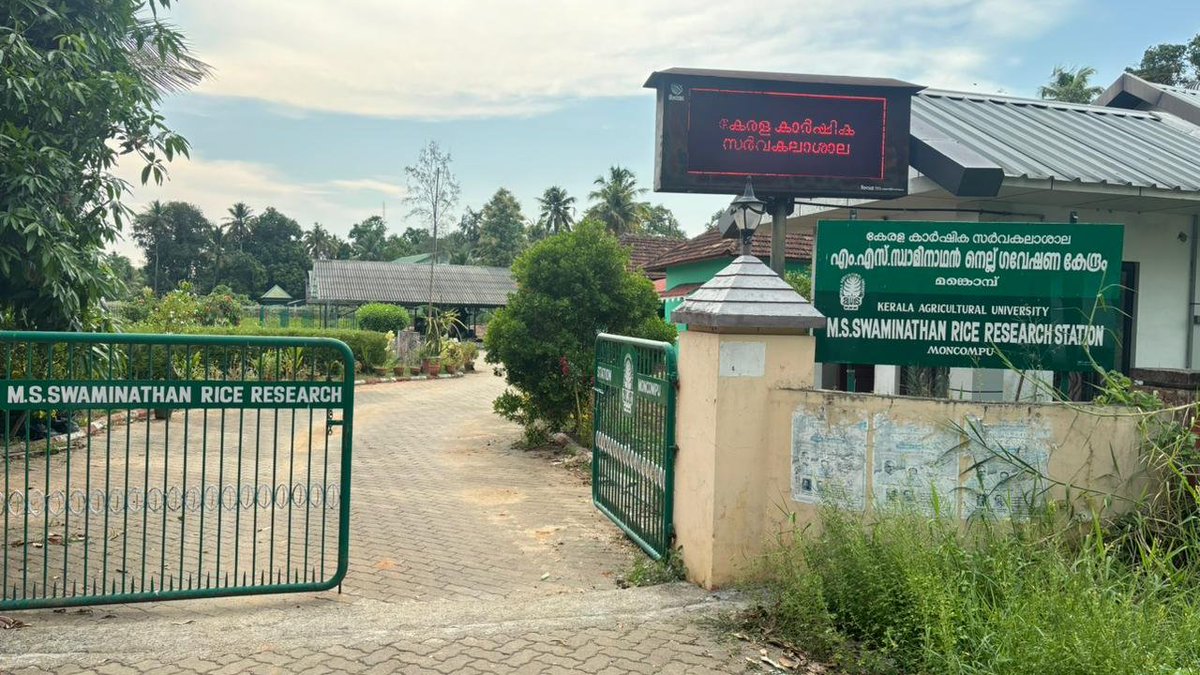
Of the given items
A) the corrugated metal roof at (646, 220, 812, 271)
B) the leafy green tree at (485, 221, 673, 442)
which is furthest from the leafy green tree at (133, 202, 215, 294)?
the leafy green tree at (485, 221, 673, 442)

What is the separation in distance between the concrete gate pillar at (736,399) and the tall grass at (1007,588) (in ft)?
1.14

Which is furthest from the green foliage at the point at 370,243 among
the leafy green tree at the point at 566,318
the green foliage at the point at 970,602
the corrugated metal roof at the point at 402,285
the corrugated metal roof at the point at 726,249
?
the green foliage at the point at 970,602

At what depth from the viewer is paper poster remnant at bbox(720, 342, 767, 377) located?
17.3 ft

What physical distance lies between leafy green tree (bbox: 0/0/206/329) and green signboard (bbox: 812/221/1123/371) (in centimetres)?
490

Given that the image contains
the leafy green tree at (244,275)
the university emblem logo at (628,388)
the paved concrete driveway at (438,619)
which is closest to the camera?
the paved concrete driveway at (438,619)

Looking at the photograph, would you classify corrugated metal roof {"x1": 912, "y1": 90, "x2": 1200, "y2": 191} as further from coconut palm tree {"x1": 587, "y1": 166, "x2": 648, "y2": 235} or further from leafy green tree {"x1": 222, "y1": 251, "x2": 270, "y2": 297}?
leafy green tree {"x1": 222, "y1": 251, "x2": 270, "y2": 297}

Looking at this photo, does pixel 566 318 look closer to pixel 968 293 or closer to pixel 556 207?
pixel 968 293

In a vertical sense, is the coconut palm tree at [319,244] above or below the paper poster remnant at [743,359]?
above

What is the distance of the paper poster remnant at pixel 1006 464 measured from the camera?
495 cm

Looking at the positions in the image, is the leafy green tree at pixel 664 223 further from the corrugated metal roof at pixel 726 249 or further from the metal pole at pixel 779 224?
the metal pole at pixel 779 224

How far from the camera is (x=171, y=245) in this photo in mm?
74562

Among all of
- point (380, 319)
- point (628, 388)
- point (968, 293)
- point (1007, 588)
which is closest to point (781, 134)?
point (968, 293)

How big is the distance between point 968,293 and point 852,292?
79 cm

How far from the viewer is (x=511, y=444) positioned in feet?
41.8
